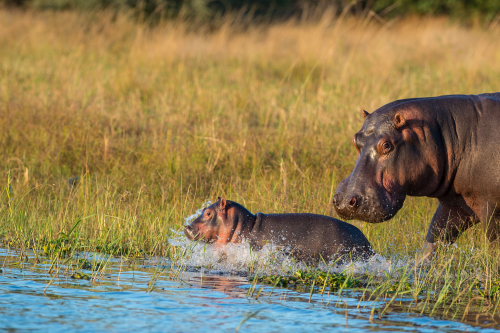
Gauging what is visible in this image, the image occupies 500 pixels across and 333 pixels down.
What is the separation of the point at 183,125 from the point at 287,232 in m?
3.52

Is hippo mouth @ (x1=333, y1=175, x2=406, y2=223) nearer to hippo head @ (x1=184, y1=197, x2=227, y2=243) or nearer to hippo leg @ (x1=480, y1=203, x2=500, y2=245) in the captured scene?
hippo leg @ (x1=480, y1=203, x2=500, y2=245)

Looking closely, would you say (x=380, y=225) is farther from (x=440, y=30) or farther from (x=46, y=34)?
(x=440, y=30)

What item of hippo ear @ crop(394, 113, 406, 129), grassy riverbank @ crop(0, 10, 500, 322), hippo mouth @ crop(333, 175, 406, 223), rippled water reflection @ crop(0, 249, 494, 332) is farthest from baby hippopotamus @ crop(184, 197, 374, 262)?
hippo ear @ crop(394, 113, 406, 129)

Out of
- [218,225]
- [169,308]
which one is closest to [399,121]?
[218,225]

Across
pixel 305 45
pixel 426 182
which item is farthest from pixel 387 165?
pixel 305 45

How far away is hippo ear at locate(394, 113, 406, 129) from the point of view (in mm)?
4027

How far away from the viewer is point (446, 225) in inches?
175

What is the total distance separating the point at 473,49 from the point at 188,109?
658cm

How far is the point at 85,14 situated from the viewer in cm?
1452

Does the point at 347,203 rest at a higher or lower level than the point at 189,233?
higher

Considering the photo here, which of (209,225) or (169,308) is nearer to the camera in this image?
(169,308)

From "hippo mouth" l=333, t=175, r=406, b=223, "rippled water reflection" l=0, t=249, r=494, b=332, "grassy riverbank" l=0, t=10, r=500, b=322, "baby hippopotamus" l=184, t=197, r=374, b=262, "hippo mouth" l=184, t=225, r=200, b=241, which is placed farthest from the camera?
"grassy riverbank" l=0, t=10, r=500, b=322

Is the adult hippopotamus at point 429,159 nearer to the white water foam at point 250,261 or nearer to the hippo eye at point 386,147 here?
the hippo eye at point 386,147

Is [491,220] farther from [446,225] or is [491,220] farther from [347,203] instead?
[347,203]
